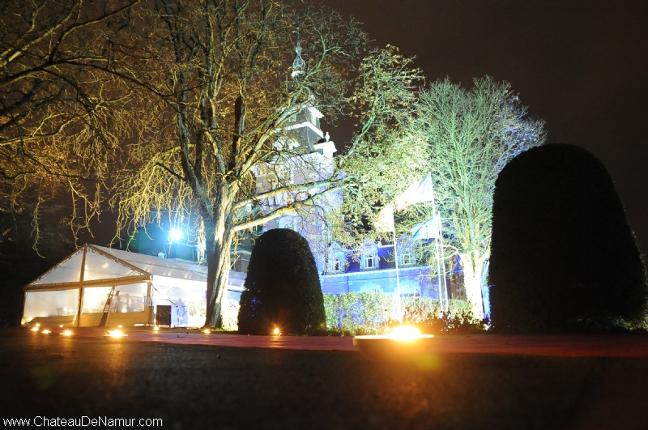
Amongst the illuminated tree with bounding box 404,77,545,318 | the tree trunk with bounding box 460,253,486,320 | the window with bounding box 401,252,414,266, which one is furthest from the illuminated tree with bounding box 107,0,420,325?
the window with bounding box 401,252,414,266

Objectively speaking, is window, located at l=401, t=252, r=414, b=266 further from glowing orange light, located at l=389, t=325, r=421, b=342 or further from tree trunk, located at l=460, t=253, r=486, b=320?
glowing orange light, located at l=389, t=325, r=421, b=342

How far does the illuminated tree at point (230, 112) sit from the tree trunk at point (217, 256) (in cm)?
3

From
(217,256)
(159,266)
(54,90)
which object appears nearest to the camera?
(54,90)

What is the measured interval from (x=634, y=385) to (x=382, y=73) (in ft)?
51.7

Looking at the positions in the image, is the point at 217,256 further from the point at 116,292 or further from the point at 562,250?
the point at 562,250

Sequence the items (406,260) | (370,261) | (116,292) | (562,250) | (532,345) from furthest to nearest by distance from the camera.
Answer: (370,261)
(406,260)
(116,292)
(562,250)
(532,345)

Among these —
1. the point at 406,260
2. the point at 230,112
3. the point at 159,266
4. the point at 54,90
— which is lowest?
the point at 159,266

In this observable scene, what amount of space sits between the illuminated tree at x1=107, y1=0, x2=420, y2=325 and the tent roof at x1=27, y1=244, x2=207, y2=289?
217 inches

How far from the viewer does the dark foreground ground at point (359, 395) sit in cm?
139

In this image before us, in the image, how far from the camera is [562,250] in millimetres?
7340

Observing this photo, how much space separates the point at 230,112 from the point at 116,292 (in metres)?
11.3

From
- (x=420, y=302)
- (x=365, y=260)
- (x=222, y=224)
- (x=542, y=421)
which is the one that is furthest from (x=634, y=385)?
(x=365, y=260)

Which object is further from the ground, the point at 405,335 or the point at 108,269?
the point at 108,269

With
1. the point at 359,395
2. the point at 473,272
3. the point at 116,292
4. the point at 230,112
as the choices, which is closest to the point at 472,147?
Answer: the point at 473,272
